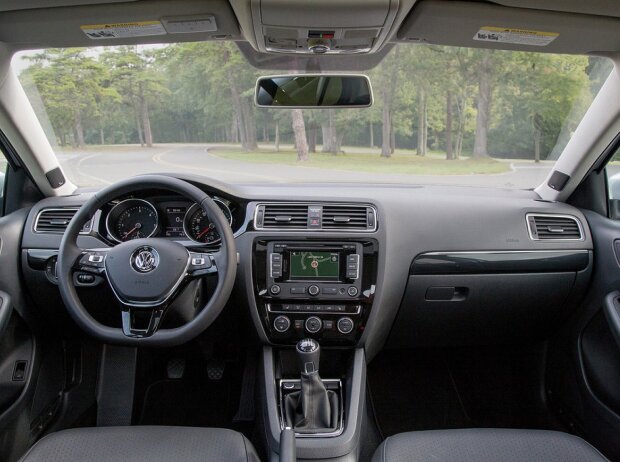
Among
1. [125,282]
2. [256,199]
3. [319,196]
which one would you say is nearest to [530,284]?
[319,196]

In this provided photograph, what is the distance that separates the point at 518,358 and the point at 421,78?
180 centimetres

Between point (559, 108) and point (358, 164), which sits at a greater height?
point (559, 108)

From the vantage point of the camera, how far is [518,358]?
10.7 feet

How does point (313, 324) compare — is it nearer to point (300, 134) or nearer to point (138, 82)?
point (300, 134)

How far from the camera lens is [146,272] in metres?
2.04

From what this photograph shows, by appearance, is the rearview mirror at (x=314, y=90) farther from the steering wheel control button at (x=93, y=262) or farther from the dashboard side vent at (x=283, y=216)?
the steering wheel control button at (x=93, y=262)

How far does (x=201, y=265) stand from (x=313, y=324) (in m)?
0.66

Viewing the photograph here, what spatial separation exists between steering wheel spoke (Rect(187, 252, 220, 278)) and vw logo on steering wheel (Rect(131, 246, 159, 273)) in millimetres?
135

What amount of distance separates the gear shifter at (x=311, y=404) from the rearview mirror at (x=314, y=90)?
1163 mm

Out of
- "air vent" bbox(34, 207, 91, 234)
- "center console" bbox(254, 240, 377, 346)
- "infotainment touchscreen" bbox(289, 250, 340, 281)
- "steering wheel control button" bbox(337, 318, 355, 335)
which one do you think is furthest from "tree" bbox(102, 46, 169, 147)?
"steering wheel control button" bbox(337, 318, 355, 335)

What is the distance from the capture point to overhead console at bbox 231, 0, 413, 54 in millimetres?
1972

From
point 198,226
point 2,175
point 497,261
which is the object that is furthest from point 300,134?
point 2,175

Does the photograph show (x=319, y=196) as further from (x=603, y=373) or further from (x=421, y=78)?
(x=603, y=373)

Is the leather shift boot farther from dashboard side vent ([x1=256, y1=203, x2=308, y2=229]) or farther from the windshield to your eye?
the windshield
